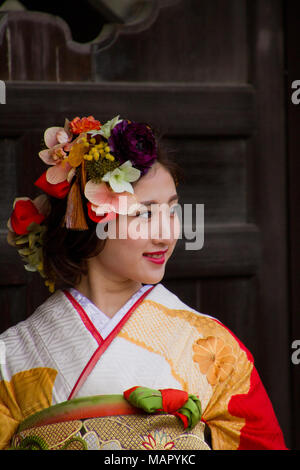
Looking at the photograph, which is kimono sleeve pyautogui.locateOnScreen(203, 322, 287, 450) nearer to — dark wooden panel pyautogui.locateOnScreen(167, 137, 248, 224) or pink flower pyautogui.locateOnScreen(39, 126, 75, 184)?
pink flower pyautogui.locateOnScreen(39, 126, 75, 184)

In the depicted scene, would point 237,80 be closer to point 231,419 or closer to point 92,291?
point 92,291

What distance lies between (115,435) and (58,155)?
0.61 meters

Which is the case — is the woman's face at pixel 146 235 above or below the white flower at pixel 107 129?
below

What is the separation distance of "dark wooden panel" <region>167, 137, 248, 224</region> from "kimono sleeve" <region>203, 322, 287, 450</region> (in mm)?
728

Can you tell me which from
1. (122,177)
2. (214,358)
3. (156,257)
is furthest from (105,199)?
(214,358)

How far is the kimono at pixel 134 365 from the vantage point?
5.11ft

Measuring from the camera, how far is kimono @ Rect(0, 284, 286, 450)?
156cm

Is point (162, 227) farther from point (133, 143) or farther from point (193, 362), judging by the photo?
point (193, 362)

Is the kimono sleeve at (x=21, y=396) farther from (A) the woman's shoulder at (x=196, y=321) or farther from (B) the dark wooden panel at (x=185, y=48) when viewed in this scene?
(B) the dark wooden panel at (x=185, y=48)

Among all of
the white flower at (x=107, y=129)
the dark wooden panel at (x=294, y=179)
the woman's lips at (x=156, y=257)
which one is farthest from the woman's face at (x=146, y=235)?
the dark wooden panel at (x=294, y=179)

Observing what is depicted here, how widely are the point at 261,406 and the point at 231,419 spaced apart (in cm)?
7

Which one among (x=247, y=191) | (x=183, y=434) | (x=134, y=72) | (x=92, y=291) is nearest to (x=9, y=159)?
(x=134, y=72)

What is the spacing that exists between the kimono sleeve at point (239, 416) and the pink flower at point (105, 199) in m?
0.40

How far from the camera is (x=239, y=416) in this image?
63.3 inches
